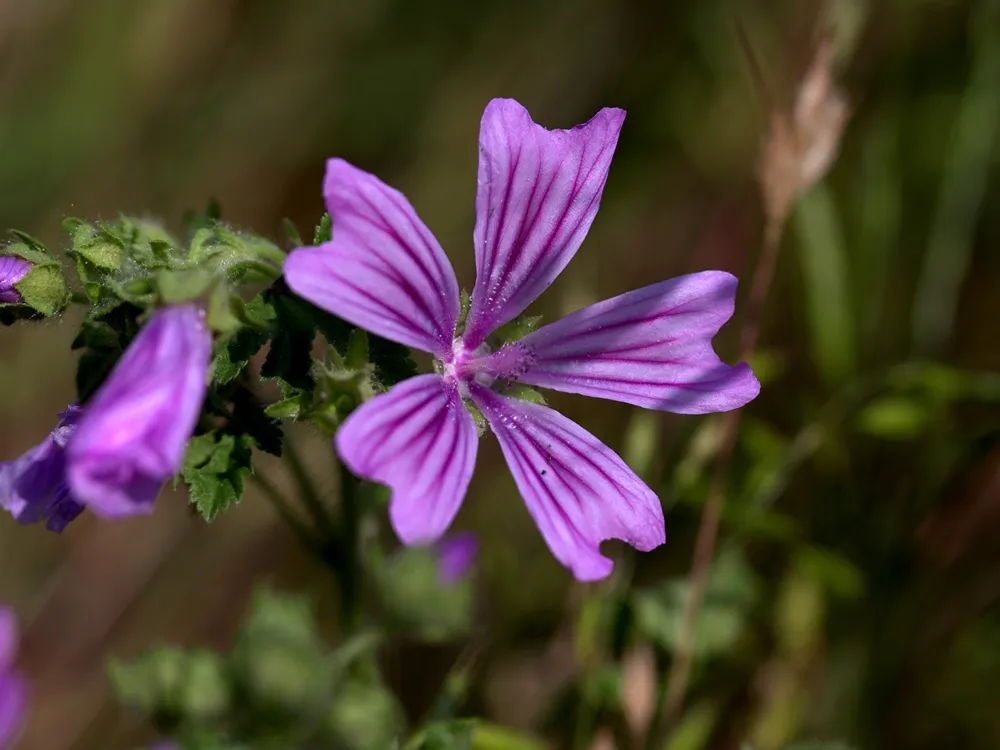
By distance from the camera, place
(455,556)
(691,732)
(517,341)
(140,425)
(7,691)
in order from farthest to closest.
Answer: (7,691)
(691,732)
(455,556)
(517,341)
(140,425)

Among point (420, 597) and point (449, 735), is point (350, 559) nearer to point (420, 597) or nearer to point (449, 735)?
point (420, 597)

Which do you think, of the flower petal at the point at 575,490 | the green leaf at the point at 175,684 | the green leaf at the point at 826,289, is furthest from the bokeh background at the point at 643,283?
the green leaf at the point at 175,684

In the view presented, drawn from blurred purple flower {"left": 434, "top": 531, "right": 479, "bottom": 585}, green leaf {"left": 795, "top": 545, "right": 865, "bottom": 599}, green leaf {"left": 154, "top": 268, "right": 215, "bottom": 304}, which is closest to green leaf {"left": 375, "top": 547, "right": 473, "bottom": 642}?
blurred purple flower {"left": 434, "top": 531, "right": 479, "bottom": 585}

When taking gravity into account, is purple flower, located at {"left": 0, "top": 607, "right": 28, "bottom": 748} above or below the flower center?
below

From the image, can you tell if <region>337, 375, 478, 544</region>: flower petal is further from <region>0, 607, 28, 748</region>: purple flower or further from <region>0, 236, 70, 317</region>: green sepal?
<region>0, 607, 28, 748</region>: purple flower

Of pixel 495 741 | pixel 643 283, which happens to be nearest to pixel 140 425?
pixel 495 741

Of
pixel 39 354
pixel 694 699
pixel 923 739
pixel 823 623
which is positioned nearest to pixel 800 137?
pixel 823 623

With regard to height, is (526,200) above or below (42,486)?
above

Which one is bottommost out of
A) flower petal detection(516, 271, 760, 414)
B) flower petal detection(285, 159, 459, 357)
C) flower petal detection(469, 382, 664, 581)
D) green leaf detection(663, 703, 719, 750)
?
green leaf detection(663, 703, 719, 750)
